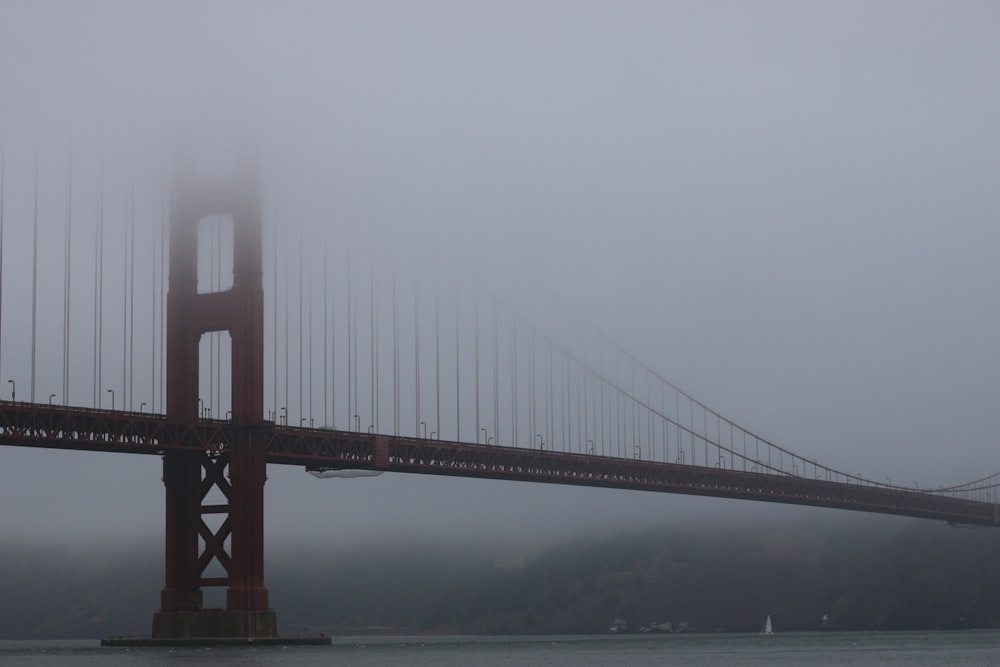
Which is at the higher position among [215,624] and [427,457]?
[427,457]

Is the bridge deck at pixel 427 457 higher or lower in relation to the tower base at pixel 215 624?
higher

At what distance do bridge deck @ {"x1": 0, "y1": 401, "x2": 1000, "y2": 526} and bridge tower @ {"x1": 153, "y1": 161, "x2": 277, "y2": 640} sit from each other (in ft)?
3.41

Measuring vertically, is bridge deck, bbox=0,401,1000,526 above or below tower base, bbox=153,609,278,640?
above

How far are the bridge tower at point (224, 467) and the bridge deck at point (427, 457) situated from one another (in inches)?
41.0

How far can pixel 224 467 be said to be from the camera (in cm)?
6172

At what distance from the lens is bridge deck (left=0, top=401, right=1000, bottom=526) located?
57250mm

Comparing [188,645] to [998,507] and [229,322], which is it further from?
[998,507]

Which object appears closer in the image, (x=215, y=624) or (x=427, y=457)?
(x=215, y=624)

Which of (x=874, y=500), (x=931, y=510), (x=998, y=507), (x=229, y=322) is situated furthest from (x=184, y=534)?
(x=998, y=507)

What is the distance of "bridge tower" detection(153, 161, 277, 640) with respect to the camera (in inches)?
2357

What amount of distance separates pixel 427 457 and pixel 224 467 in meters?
11.7

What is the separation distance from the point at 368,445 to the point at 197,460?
874cm

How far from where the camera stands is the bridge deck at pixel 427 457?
57250mm

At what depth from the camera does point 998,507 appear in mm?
→ 113062
